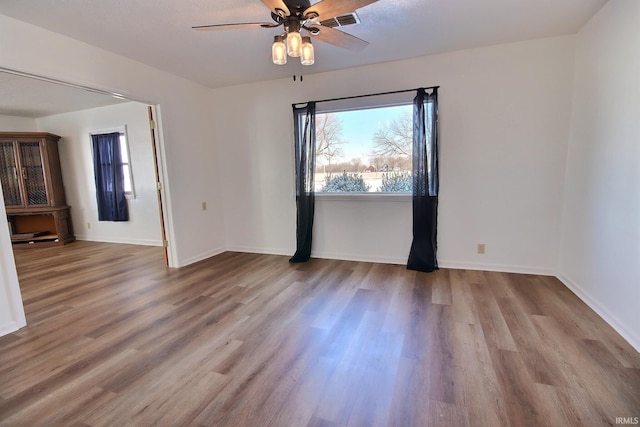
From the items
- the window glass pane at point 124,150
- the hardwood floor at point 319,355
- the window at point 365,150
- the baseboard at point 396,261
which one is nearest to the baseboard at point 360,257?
the baseboard at point 396,261

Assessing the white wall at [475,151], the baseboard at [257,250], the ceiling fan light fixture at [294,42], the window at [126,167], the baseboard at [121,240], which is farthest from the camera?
the baseboard at [121,240]

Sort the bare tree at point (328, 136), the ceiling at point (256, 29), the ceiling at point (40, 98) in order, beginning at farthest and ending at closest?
the bare tree at point (328, 136) → the ceiling at point (40, 98) → the ceiling at point (256, 29)

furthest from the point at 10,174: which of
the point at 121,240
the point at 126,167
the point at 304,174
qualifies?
the point at 304,174

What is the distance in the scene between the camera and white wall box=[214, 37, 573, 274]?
9.91 ft

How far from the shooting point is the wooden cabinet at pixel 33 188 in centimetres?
516

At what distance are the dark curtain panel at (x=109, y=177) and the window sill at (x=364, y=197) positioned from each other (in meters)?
3.87

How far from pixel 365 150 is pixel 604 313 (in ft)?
8.91

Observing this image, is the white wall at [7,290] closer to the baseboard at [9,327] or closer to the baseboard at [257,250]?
the baseboard at [9,327]

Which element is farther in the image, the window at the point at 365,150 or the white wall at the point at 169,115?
the window at the point at 365,150

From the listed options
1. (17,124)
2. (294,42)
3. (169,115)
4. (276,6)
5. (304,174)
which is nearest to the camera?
(276,6)

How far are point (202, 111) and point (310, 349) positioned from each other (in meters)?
3.64

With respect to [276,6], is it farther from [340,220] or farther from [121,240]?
[121,240]

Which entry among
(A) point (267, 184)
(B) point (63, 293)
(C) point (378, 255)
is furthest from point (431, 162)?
(B) point (63, 293)

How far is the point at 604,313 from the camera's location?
7.52 ft
